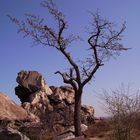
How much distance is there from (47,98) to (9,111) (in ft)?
34.7

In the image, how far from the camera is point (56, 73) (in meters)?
22.5

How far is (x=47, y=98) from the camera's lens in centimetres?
3269

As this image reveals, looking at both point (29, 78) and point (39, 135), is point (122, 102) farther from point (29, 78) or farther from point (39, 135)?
point (29, 78)

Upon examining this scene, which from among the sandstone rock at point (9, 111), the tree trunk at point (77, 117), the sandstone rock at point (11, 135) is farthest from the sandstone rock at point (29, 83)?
the sandstone rock at point (11, 135)

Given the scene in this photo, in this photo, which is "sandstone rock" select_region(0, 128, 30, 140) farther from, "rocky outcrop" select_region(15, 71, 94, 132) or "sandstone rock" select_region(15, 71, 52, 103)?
"sandstone rock" select_region(15, 71, 52, 103)

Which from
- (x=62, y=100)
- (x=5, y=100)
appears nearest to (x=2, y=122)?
(x=5, y=100)

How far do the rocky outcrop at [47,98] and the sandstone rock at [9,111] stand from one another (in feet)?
23.3

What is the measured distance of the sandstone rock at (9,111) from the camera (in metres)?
21.6

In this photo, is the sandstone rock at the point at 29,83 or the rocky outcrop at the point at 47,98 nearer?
the rocky outcrop at the point at 47,98

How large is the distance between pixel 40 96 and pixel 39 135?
1171 cm

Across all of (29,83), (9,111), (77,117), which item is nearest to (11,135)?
(9,111)

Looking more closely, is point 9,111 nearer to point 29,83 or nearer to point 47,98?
point 47,98

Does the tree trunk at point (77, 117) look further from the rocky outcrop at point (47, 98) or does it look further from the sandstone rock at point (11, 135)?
the rocky outcrop at point (47, 98)

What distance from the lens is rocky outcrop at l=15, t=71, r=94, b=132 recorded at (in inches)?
1206
